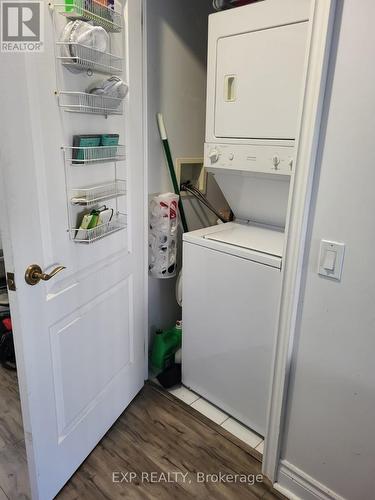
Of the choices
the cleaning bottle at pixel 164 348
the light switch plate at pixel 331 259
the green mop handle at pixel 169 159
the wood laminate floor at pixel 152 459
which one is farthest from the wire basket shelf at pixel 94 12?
the wood laminate floor at pixel 152 459

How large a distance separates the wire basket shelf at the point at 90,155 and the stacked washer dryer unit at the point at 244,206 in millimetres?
534

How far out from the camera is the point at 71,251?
138cm

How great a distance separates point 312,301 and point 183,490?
3.24 feet

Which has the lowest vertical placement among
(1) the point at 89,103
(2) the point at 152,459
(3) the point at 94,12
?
(2) the point at 152,459

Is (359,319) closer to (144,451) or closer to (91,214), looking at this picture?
(91,214)

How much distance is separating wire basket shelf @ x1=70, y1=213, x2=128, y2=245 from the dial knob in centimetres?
52

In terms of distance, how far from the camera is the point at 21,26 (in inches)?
42.5

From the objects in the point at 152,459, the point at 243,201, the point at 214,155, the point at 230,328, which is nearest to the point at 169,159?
the point at 214,155

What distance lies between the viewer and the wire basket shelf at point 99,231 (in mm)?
1384

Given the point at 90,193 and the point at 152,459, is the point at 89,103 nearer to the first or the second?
the point at 90,193

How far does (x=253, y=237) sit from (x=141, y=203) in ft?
1.94

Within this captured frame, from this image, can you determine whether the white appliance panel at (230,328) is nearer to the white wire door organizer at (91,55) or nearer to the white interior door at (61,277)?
the white interior door at (61,277)

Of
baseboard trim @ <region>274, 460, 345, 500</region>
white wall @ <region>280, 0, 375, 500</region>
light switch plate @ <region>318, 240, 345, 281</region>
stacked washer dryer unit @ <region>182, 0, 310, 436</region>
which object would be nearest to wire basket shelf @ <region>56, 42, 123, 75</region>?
stacked washer dryer unit @ <region>182, 0, 310, 436</region>

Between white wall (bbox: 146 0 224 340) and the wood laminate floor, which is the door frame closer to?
the wood laminate floor
